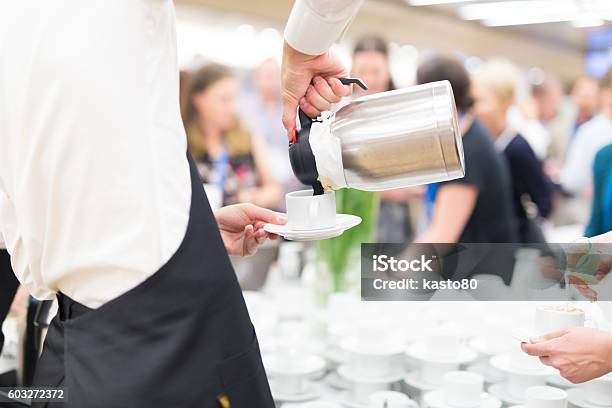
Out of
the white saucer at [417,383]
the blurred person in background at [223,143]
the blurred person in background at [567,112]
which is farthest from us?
the blurred person in background at [567,112]

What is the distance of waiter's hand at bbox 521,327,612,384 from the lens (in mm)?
946

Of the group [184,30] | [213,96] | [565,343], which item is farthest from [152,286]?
[184,30]

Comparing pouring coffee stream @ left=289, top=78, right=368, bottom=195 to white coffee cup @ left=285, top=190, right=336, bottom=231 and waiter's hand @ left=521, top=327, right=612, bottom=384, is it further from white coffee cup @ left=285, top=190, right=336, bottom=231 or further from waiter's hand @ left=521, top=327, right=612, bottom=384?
waiter's hand @ left=521, top=327, right=612, bottom=384

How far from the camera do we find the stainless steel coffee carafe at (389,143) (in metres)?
0.85

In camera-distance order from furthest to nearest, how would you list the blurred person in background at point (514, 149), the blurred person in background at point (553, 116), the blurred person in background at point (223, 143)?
1. the blurred person in background at point (553, 116)
2. the blurred person in background at point (223, 143)
3. the blurred person in background at point (514, 149)

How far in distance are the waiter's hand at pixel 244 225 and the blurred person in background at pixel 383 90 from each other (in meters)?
1.37

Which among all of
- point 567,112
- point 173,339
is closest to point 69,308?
point 173,339

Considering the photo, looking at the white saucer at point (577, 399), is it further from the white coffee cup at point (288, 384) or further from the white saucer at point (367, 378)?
the white coffee cup at point (288, 384)

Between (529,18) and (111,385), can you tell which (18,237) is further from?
(529,18)

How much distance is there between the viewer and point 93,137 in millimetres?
734

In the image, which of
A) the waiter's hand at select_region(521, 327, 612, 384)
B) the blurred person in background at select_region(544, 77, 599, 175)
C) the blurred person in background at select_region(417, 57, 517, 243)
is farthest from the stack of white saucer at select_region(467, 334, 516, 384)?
the blurred person in background at select_region(544, 77, 599, 175)

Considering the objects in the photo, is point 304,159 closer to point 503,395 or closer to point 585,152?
point 503,395

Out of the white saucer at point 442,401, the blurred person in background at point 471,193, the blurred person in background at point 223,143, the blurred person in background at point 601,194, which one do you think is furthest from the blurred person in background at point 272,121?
the white saucer at point 442,401

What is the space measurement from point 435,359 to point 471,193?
112 centimetres
